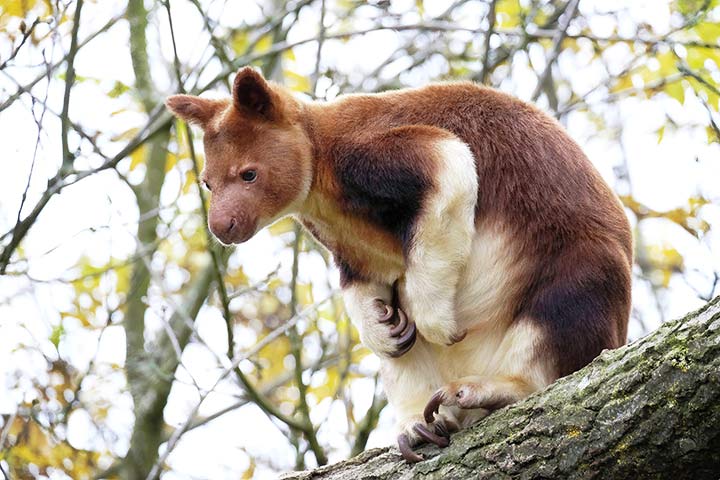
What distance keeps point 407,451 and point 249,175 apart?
2096 millimetres

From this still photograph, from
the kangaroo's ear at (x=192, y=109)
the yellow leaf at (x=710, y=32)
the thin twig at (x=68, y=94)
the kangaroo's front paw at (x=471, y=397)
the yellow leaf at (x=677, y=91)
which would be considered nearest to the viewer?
the kangaroo's front paw at (x=471, y=397)

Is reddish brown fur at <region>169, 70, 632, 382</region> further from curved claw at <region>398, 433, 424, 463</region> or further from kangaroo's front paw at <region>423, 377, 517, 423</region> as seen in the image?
curved claw at <region>398, 433, 424, 463</region>

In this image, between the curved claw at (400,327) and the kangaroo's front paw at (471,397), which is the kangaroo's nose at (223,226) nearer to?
the curved claw at (400,327)

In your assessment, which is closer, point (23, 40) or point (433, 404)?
point (433, 404)

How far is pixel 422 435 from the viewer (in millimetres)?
5332

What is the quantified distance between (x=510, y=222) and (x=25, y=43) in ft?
12.0

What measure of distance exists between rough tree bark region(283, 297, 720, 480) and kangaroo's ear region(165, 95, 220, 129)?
2.97 metres

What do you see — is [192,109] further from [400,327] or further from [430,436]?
[430,436]

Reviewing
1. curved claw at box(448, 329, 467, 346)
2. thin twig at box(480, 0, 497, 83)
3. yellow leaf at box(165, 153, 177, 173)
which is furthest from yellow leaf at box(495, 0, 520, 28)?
curved claw at box(448, 329, 467, 346)

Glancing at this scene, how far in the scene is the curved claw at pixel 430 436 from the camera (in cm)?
524

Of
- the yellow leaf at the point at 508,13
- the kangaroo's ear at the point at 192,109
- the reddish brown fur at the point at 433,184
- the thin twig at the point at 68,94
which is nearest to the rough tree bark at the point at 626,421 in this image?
the reddish brown fur at the point at 433,184

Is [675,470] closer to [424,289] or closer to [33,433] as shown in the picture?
[424,289]

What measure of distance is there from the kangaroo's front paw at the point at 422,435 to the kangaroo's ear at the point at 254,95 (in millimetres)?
2243

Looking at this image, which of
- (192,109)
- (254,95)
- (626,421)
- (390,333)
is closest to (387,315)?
(390,333)
